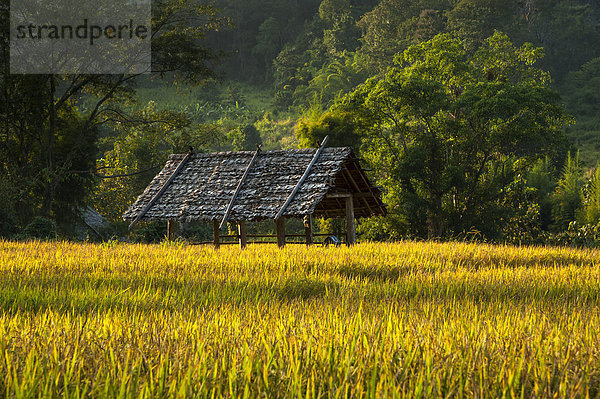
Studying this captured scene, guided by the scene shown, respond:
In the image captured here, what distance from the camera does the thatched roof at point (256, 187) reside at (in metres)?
15.8

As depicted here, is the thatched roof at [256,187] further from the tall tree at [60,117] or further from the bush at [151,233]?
the bush at [151,233]

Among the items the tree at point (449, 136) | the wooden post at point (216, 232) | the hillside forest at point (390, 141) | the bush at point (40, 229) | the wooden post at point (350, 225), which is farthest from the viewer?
the tree at point (449, 136)

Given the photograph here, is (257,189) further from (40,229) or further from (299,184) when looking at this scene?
(40,229)

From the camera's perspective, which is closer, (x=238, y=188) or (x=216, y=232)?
(x=238, y=188)

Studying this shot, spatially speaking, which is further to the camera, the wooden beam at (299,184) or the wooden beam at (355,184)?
the wooden beam at (355,184)

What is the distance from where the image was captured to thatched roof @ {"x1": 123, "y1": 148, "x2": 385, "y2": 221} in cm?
1582

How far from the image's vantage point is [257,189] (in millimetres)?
16688

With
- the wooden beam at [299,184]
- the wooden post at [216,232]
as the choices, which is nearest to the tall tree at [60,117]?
the wooden post at [216,232]

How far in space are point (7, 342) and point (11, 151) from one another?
23281 mm

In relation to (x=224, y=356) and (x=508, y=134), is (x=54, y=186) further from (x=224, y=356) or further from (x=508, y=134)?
(x=224, y=356)

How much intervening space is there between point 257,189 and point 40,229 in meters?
8.86

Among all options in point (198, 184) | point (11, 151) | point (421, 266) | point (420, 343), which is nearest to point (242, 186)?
point (198, 184)

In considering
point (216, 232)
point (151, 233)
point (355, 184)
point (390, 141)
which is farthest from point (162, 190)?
point (390, 141)

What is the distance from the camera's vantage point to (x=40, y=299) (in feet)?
19.1
